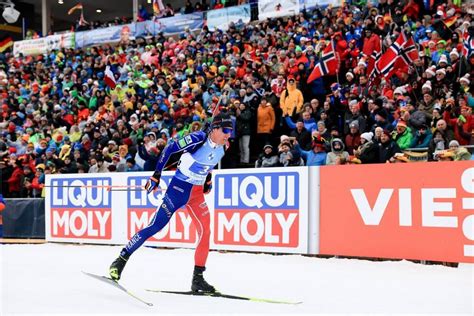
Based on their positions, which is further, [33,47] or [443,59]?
[33,47]

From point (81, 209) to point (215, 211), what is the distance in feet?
13.1

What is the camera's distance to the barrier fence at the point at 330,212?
32.1 ft

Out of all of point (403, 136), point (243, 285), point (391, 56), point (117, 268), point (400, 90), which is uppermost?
point (391, 56)

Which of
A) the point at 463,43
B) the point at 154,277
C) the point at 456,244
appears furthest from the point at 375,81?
the point at 154,277

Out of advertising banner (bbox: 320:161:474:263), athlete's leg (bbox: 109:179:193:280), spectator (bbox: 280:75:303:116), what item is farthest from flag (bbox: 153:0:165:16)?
athlete's leg (bbox: 109:179:193:280)

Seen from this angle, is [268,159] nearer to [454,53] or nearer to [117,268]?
[454,53]

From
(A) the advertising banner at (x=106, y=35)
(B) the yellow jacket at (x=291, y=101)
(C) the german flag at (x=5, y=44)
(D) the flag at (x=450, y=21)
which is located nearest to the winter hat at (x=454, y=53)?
(D) the flag at (x=450, y=21)

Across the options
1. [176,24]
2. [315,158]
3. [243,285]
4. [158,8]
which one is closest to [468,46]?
[315,158]

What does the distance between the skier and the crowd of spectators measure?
150 inches

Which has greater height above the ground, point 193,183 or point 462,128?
point 462,128

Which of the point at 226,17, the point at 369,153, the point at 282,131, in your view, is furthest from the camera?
the point at 226,17

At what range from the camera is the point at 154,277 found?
8.84 meters

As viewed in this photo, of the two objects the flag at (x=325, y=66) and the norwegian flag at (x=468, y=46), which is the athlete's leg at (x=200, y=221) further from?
the flag at (x=325, y=66)

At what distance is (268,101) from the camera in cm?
1561
